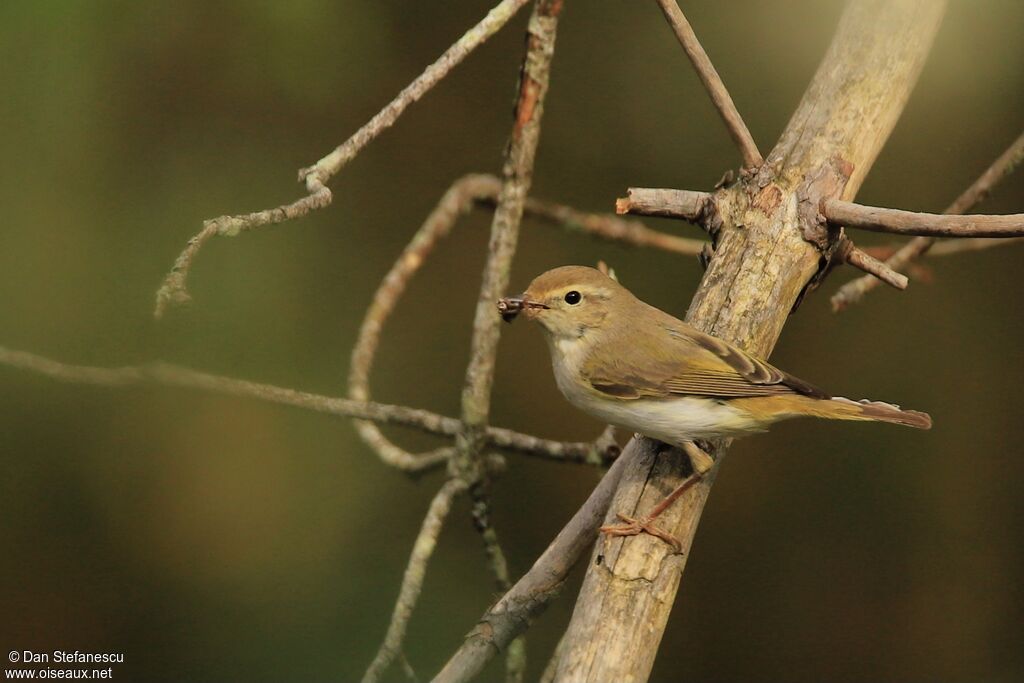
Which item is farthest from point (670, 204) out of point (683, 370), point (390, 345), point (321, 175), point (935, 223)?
point (390, 345)

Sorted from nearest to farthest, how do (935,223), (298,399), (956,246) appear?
(935,223)
(298,399)
(956,246)

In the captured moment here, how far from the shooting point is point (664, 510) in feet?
6.86

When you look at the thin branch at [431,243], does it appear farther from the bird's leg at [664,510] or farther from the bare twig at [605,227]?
the bird's leg at [664,510]

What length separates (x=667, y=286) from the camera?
3.99 metres

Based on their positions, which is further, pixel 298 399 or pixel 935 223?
pixel 298 399

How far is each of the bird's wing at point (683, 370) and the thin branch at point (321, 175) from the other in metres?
0.81

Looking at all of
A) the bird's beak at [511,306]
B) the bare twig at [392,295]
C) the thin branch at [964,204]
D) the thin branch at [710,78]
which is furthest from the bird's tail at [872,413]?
the bare twig at [392,295]

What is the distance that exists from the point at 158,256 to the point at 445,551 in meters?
1.44

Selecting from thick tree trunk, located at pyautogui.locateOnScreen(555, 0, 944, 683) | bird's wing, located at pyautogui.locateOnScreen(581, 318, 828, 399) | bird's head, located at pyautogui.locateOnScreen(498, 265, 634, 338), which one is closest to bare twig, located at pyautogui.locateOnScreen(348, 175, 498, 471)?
bird's head, located at pyautogui.locateOnScreen(498, 265, 634, 338)

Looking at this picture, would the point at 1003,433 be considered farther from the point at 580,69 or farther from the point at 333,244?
the point at 333,244

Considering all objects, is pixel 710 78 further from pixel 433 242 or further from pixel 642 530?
pixel 433 242

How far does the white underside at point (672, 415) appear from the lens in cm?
240

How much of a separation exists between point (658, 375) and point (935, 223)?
80cm

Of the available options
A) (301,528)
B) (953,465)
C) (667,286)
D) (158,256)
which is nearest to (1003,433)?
(953,465)
